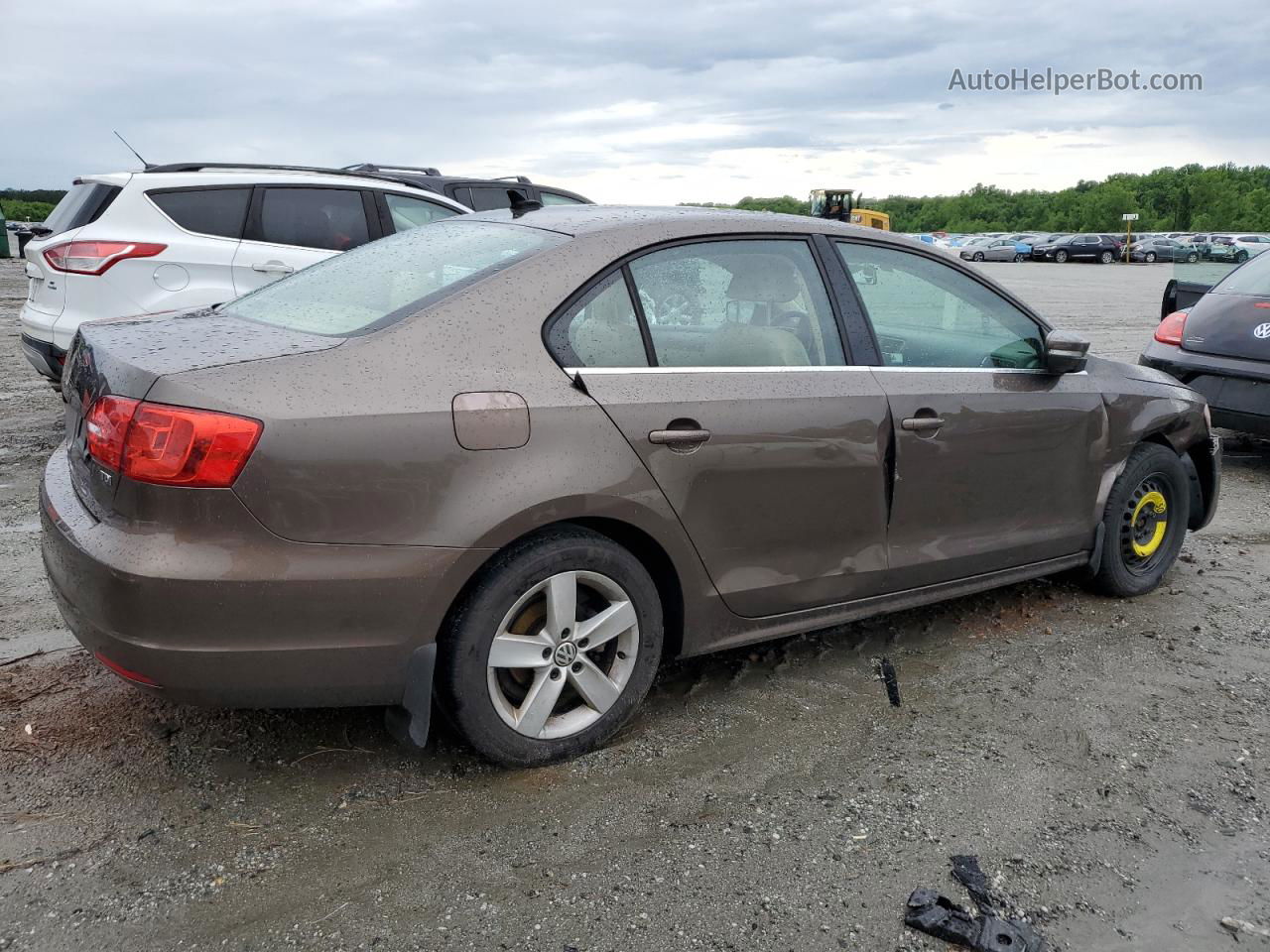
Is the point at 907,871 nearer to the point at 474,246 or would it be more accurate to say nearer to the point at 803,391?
the point at 803,391

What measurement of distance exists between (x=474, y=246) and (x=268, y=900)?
1928 millimetres

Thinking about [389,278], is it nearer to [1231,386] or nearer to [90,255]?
[90,255]

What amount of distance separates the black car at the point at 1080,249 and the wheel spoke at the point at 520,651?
5407 centimetres

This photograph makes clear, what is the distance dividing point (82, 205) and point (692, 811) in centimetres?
628

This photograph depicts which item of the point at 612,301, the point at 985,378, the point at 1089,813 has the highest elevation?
the point at 612,301

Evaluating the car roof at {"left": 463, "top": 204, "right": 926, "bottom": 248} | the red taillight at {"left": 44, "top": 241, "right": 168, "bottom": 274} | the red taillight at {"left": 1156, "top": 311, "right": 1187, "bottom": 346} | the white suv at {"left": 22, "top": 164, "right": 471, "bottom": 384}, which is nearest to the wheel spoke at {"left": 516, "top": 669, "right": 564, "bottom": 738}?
the car roof at {"left": 463, "top": 204, "right": 926, "bottom": 248}

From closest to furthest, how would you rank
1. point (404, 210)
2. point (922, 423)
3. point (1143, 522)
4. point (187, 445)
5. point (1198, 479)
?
point (187, 445), point (922, 423), point (1143, 522), point (1198, 479), point (404, 210)

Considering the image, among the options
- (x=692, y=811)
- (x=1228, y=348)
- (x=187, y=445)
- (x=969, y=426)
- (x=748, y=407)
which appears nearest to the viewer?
(x=187, y=445)

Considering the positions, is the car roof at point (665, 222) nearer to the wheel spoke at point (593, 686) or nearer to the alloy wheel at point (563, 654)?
the alloy wheel at point (563, 654)

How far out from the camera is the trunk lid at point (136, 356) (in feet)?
8.86

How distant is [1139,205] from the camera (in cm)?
9781

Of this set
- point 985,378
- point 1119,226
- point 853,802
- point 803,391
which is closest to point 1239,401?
point 985,378

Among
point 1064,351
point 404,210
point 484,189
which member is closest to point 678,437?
point 1064,351

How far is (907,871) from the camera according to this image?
2.69 m
